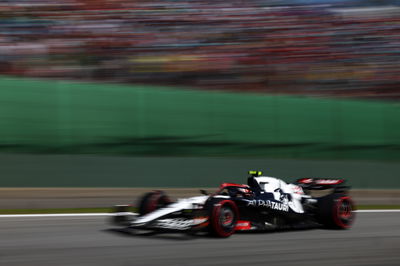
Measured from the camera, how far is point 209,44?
566 inches

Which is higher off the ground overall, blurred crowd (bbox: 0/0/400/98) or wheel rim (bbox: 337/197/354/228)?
blurred crowd (bbox: 0/0/400/98)

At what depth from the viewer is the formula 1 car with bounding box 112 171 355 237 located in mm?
7484

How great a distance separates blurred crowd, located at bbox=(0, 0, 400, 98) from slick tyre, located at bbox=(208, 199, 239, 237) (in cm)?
577

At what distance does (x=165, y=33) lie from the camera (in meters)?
14.2

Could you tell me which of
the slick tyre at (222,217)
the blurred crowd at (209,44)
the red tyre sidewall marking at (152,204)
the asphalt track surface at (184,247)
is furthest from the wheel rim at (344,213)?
the blurred crowd at (209,44)

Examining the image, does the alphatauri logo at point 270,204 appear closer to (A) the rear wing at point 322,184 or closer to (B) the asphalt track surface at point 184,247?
(B) the asphalt track surface at point 184,247

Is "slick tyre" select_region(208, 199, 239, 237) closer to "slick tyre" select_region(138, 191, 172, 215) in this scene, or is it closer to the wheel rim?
"slick tyre" select_region(138, 191, 172, 215)

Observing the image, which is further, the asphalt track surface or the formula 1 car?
the formula 1 car

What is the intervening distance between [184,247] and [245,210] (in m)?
1.42

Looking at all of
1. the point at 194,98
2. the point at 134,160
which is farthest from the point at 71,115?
the point at 194,98

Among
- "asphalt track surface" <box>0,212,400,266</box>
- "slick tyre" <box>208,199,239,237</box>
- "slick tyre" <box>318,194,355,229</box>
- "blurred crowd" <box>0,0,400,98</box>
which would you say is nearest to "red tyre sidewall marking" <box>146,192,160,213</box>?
"asphalt track surface" <box>0,212,400,266</box>

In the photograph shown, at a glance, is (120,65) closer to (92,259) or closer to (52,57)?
(52,57)

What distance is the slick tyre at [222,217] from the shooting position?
7.43 meters

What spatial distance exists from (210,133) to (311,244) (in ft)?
19.4
